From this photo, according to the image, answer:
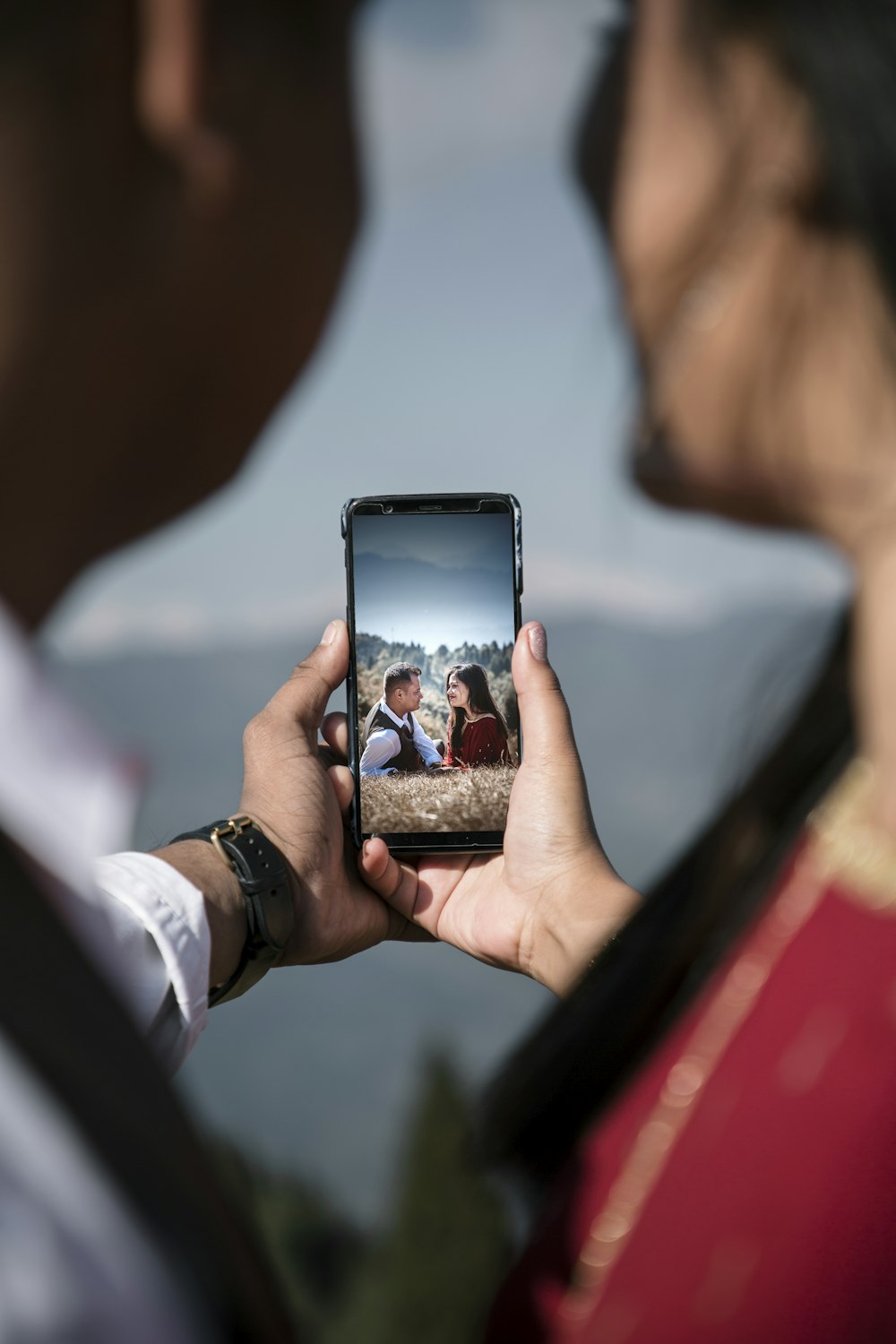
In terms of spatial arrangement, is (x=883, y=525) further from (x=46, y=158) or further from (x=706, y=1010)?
(x=46, y=158)

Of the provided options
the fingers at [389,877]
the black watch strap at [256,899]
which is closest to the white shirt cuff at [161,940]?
the black watch strap at [256,899]

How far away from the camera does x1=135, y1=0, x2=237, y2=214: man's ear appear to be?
1.20ft

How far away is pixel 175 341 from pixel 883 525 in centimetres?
30

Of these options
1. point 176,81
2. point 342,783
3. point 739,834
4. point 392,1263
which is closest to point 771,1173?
point 739,834

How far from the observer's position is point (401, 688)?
959 mm

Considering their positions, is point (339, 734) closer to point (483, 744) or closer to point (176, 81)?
point (483, 744)

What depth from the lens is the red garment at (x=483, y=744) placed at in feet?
3.14

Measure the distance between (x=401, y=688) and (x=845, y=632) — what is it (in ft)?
1.68

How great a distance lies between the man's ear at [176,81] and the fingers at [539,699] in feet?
1.96

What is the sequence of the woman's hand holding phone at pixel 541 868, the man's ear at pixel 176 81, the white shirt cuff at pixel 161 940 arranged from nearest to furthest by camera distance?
the man's ear at pixel 176 81, the white shirt cuff at pixel 161 940, the woman's hand holding phone at pixel 541 868

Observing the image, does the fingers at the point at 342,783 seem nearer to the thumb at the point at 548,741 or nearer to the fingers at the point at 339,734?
the fingers at the point at 339,734

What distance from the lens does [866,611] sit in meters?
0.46

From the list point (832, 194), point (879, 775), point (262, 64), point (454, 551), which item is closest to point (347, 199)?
point (262, 64)

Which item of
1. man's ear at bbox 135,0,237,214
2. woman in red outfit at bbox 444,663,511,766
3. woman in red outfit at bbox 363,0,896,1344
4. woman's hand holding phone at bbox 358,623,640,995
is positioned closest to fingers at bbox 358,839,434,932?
woman's hand holding phone at bbox 358,623,640,995
